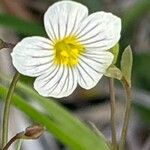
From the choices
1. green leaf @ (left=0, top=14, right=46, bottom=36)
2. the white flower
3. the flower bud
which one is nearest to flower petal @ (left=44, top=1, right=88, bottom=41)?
the white flower

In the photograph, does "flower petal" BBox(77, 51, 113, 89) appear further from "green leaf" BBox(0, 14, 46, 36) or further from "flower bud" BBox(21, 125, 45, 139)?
"green leaf" BBox(0, 14, 46, 36)

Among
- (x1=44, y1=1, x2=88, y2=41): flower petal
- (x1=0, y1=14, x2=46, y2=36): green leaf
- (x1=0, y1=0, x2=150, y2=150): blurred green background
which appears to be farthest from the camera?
(x1=0, y1=0, x2=150, y2=150): blurred green background

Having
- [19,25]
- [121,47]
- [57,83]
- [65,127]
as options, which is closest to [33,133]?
[57,83]

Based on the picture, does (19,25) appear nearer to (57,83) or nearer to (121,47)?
(121,47)

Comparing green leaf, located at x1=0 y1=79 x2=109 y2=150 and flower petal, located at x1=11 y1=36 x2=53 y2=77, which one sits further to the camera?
green leaf, located at x1=0 y1=79 x2=109 y2=150

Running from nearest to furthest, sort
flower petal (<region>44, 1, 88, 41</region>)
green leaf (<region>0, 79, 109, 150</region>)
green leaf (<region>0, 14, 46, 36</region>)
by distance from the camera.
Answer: flower petal (<region>44, 1, 88, 41</region>) < green leaf (<region>0, 79, 109, 150</region>) < green leaf (<region>0, 14, 46, 36</region>)

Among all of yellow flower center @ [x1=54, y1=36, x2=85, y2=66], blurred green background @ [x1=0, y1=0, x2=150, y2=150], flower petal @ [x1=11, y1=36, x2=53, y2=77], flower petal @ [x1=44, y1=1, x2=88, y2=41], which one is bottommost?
blurred green background @ [x1=0, y1=0, x2=150, y2=150]

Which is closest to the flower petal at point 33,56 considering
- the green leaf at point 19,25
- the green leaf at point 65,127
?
the green leaf at point 65,127

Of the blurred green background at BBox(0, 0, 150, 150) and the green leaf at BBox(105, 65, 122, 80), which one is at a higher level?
the green leaf at BBox(105, 65, 122, 80)
